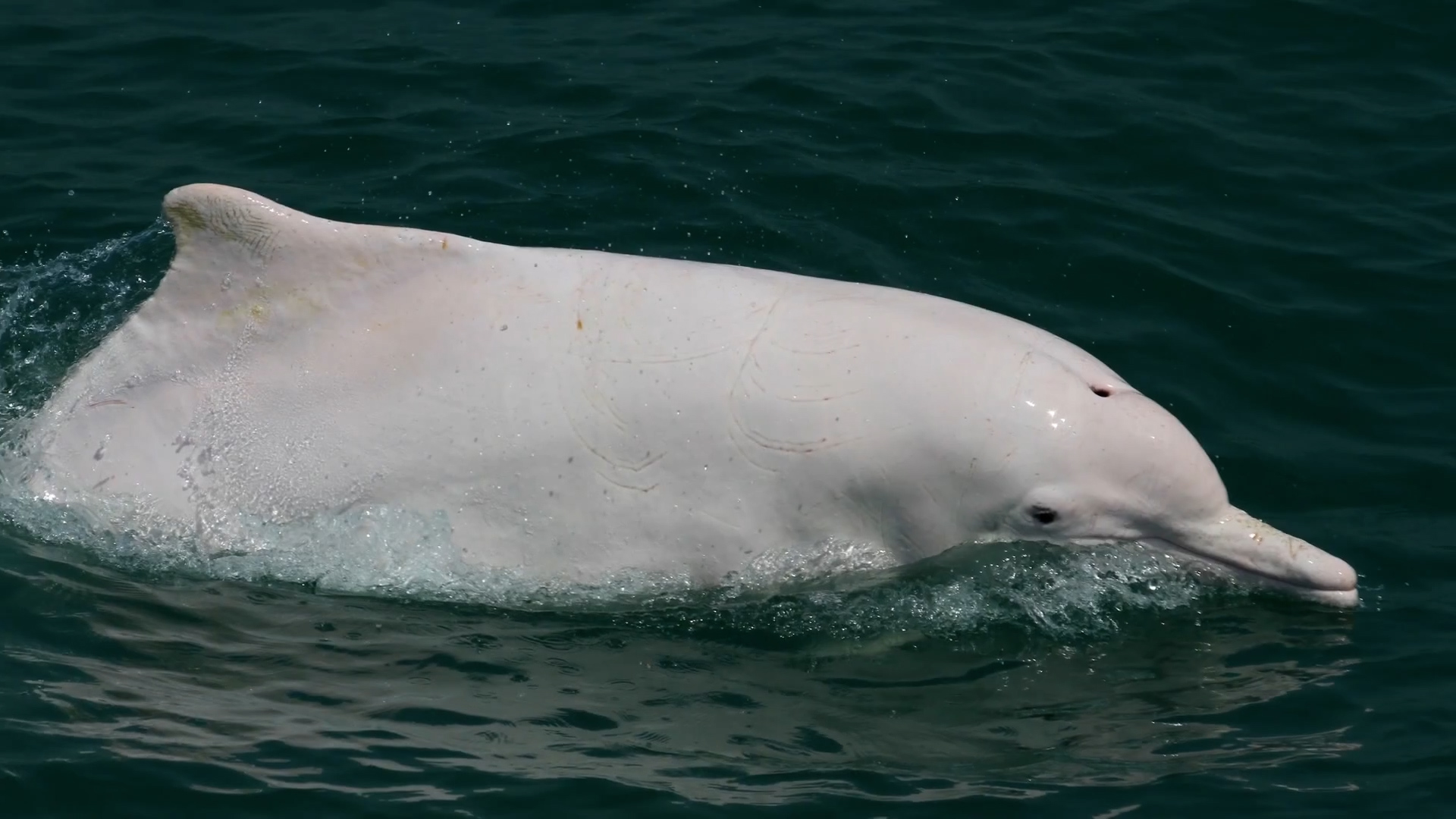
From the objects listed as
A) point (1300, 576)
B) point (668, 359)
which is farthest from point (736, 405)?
point (1300, 576)

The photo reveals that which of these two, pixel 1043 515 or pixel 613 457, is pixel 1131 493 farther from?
pixel 613 457

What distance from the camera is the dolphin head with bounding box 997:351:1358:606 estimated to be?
952 cm

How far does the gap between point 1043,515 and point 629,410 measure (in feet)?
7.68

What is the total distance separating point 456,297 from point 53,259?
6954 mm

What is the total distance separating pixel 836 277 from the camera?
1477cm

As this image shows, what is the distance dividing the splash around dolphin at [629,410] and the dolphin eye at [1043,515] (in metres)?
0.01

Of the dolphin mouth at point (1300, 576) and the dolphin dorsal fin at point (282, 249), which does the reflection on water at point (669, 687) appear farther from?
the dolphin dorsal fin at point (282, 249)

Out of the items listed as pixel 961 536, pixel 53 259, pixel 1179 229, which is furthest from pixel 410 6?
pixel 961 536

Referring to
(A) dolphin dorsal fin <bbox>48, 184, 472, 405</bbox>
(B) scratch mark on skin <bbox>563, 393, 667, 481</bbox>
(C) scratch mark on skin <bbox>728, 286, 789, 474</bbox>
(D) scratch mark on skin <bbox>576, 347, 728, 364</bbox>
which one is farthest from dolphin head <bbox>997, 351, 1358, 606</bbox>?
(A) dolphin dorsal fin <bbox>48, 184, 472, 405</bbox>

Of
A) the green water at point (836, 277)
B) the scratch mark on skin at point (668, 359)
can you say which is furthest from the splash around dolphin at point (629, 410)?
the green water at point (836, 277)

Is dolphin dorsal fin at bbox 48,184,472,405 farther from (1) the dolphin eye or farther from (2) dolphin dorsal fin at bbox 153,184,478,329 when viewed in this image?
(1) the dolphin eye

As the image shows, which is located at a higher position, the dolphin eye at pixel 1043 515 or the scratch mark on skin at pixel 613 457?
the scratch mark on skin at pixel 613 457

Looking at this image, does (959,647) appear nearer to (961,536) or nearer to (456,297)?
(961,536)

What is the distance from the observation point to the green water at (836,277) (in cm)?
882
